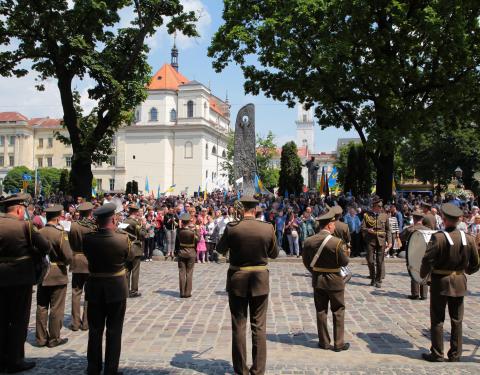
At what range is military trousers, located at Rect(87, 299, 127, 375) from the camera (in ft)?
20.0

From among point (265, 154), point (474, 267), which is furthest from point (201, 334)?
point (265, 154)

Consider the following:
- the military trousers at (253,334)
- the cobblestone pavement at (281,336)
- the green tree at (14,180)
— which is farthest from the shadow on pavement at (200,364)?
the green tree at (14,180)

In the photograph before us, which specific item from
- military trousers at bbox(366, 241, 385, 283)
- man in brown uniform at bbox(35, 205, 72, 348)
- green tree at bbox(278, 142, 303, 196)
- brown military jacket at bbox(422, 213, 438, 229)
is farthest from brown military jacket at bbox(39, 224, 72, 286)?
green tree at bbox(278, 142, 303, 196)

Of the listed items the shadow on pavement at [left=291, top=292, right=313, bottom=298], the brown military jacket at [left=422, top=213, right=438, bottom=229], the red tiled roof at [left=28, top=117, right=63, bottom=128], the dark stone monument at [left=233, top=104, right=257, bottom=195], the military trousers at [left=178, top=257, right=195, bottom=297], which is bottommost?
the shadow on pavement at [left=291, top=292, right=313, bottom=298]

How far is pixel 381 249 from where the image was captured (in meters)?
13.0

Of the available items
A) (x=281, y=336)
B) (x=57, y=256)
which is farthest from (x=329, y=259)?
(x=57, y=256)

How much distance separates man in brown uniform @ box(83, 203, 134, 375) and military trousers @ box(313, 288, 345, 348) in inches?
116

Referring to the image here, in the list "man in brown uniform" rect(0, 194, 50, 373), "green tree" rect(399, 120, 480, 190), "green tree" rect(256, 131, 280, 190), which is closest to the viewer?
"man in brown uniform" rect(0, 194, 50, 373)

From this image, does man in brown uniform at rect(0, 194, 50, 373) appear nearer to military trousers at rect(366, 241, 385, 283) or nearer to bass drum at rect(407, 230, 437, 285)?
bass drum at rect(407, 230, 437, 285)

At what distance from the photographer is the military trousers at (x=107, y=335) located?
6082mm

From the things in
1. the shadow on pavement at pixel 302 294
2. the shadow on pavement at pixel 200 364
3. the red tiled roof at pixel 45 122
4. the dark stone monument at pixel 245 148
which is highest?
the red tiled roof at pixel 45 122

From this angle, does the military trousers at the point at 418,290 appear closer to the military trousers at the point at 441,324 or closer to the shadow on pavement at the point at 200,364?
the military trousers at the point at 441,324

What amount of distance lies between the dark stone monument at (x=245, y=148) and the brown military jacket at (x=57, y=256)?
64.7 ft

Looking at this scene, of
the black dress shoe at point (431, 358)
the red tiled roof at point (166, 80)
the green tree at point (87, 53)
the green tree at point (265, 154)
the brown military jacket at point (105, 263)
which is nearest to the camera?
the brown military jacket at point (105, 263)
